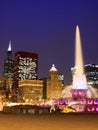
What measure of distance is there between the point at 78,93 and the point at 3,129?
7796cm

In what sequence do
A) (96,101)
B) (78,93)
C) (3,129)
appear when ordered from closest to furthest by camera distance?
(3,129), (96,101), (78,93)

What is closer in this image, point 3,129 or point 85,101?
point 3,129

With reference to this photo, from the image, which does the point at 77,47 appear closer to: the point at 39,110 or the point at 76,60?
the point at 76,60

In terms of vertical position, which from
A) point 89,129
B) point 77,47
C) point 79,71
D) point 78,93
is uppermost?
point 77,47

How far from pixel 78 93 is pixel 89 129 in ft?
252

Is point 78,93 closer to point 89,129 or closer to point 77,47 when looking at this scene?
point 77,47

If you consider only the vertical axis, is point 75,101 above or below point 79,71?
below

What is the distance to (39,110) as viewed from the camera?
45406 millimetres

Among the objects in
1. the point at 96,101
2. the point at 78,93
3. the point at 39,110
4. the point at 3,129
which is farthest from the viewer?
the point at 78,93

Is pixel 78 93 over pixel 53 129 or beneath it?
over

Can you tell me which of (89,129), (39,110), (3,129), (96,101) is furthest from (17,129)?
(96,101)

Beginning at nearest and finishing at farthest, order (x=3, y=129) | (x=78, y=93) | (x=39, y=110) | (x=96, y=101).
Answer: (x=3, y=129) → (x=39, y=110) → (x=96, y=101) → (x=78, y=93)

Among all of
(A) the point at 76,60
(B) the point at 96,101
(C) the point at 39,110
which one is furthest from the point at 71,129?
(A) the point at 76,60

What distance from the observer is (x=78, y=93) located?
9419 cm
